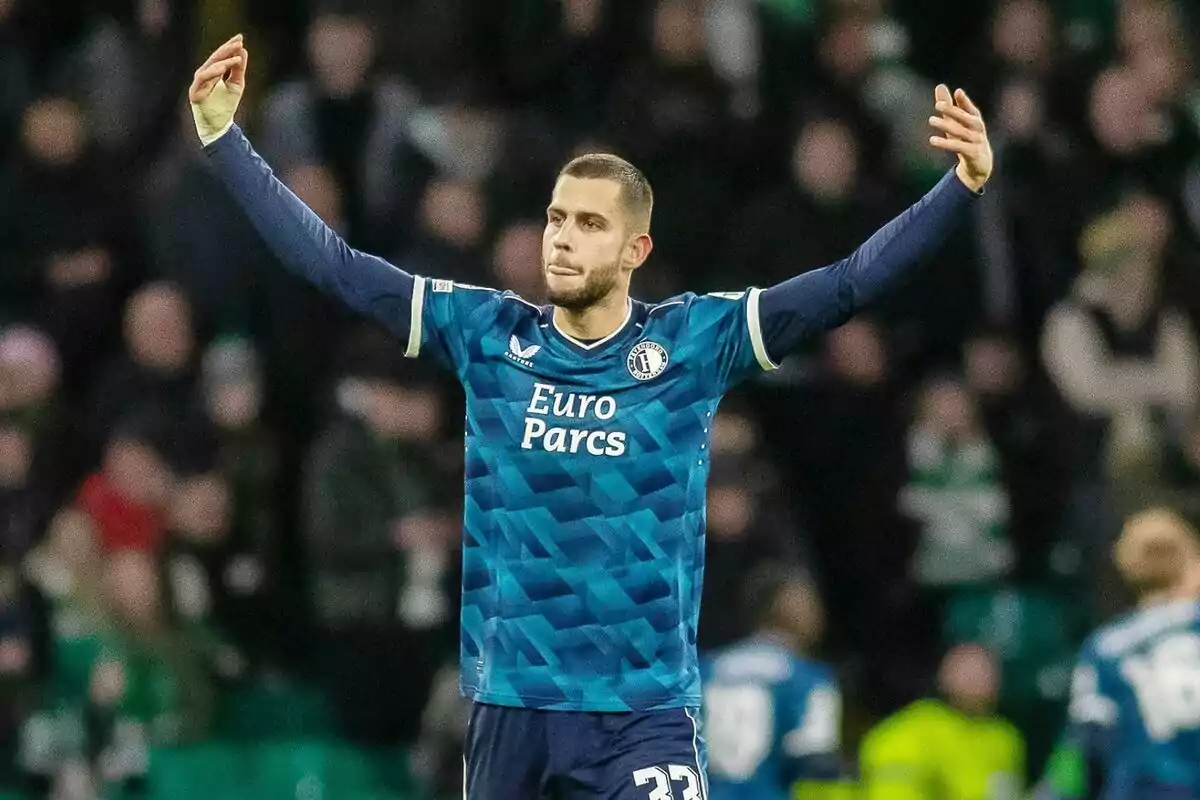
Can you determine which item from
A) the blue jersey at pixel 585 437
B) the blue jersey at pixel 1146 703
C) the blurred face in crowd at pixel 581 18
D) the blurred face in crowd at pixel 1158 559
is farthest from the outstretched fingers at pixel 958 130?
the blurred face in crowd at pixel 581 18

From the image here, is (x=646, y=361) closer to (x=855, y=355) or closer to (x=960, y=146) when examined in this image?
(x=960, y=146)

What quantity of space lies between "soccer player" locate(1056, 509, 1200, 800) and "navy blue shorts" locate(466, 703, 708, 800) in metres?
3.56

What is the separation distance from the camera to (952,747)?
10.5 m

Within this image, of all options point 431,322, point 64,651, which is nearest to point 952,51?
point 64,651

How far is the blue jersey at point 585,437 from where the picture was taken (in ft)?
19.7

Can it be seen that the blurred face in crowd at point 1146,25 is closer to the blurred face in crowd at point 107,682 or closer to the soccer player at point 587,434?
the blurred face in crowd at point 107,682

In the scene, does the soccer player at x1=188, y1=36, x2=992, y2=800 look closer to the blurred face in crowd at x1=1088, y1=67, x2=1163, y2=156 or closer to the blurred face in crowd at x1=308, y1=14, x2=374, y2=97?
the blurred face in crowd at x1=308, y1=14, x2=374, y2=97

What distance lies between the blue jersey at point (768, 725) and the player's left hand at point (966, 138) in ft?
14.0

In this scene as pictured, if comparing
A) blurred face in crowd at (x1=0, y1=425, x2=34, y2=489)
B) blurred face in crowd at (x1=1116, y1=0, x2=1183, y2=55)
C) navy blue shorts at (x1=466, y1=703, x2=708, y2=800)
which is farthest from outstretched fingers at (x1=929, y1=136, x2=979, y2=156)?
blurred face in crowd at (x1=0, y1=425, x2=34, y2=489)

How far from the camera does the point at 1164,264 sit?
11.2 m

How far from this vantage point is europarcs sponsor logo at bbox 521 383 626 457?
6059mm

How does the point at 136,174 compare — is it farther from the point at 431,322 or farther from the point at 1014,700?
the point at 431,322

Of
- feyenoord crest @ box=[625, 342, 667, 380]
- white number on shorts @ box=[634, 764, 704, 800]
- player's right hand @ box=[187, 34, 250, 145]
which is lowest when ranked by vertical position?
white number on shorts @ box=[634, 764, 704, 800]

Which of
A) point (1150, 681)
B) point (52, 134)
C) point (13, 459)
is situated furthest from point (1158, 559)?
point (52, 134)
